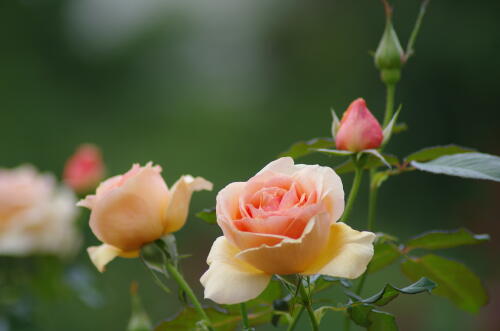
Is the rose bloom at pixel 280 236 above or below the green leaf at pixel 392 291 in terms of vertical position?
above

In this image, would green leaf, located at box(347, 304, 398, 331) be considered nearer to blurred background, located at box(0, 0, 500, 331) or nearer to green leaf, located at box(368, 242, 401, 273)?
green leaf, located at box(368, 242, 401, 273)

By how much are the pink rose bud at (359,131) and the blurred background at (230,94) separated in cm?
198

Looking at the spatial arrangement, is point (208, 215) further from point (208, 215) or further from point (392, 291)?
point (392, 291)

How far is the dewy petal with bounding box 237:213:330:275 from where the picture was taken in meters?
0.35

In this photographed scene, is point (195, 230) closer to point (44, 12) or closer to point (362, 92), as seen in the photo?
point (362, 92)

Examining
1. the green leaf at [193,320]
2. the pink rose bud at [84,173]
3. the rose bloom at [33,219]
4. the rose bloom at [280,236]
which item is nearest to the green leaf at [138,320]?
the green leaf at [193,320]

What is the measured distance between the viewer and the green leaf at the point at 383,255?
490 mm

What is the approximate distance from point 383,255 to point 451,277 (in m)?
0.08

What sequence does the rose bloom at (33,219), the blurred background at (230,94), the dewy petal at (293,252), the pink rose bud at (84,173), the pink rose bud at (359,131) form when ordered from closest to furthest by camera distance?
the dewy petal at (293,252)
the pink rose bud at (359,131)
the rose bloom at (33,219)
the pink rose bud at (84,173)
the blurred background at (230,94)

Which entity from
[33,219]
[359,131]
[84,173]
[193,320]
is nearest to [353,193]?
[359,131]

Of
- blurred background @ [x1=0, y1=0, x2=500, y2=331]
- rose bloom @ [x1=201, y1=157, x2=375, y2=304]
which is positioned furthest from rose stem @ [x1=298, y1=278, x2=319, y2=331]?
blurred background @ [x1=0, y1=0, x2=500, y2=331]

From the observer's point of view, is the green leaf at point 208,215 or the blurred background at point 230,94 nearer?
the green leaf at point 208,215

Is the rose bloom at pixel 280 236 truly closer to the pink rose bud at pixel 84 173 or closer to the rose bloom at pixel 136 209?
the rose bloom at pixel 136 209

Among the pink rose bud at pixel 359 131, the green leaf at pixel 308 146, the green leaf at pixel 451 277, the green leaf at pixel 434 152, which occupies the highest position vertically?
the pink rose bud at pixel 359 131
